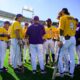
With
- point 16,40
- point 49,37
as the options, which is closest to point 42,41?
point 16,40

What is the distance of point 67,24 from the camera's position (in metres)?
11.0

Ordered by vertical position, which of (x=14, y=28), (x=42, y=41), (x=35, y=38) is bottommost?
(x=42, y=41)

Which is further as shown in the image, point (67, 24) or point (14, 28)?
point (14, 28)

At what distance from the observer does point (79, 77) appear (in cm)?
1164

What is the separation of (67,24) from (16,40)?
2973mm

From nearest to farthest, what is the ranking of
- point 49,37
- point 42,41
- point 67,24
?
point 67,24
point 42,41
point 49,37

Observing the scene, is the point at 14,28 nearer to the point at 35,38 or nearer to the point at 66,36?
the point at 35,38

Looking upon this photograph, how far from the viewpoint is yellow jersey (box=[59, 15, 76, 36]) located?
11.0m

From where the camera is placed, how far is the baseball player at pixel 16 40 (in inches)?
505

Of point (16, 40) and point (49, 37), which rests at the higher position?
point (49, 37)

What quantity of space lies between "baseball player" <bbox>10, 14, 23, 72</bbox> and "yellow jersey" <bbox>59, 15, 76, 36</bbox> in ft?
8.06

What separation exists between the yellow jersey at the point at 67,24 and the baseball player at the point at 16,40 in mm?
2457

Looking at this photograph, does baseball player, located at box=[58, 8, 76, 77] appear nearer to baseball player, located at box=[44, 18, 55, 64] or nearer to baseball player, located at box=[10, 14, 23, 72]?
baseball player, located at box=[10, 14, 23, 72]

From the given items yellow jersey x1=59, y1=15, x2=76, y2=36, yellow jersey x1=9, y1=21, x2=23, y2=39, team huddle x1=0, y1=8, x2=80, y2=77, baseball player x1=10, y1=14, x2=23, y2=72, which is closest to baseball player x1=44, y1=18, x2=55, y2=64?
team huddle x1=0, y1=8, x2=80, y2=77
